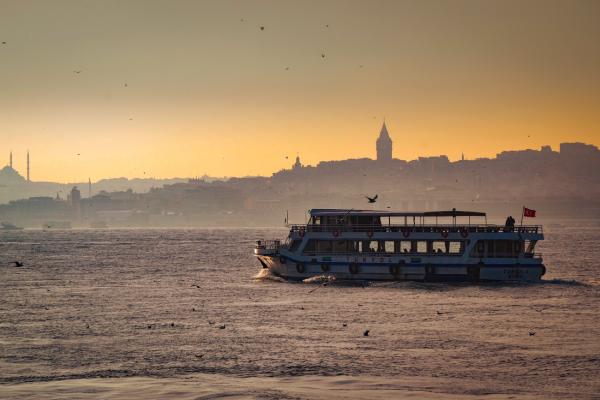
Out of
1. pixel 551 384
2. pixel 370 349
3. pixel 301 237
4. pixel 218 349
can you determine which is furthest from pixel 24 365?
pixel 301 237

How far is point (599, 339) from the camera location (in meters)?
49.5

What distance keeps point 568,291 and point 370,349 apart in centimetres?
3523

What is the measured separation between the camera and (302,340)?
4891cm

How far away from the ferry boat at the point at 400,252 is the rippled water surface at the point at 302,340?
1.74m

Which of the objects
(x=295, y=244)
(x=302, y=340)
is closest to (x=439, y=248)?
(x=295, y=244)

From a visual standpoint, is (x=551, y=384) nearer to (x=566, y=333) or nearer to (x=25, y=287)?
(x=566, y=333)

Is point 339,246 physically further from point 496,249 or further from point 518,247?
point 518,247

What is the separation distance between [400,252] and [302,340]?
34243 mm

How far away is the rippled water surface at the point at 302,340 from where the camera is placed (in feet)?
124

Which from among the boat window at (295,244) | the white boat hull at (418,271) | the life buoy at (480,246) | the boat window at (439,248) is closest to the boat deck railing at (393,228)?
the boat window at (295,244)

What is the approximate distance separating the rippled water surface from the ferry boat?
1743mm

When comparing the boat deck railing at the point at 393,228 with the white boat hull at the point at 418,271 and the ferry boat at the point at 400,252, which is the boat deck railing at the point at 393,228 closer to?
the ferry boat at the point at 400,252

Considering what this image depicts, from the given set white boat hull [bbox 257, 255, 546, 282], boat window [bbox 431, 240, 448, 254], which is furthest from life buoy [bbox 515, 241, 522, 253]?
boat window [bbox 431, 240, 448, 254]

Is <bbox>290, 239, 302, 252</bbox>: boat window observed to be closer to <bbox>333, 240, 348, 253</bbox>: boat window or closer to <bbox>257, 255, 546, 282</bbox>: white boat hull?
<bbox>257, 255, 546, 282</bbox>: white boat hull
